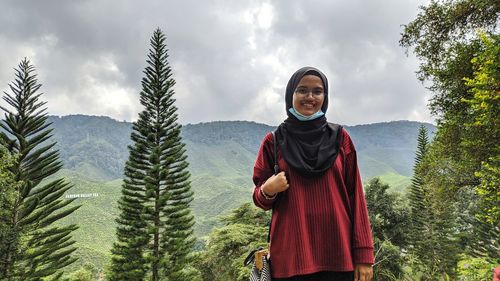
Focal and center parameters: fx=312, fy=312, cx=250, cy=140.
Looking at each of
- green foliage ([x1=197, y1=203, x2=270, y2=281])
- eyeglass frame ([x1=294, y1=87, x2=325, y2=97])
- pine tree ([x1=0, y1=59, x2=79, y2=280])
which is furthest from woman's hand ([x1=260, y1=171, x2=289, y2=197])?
pine tree ([x1=0, y1=59, x2=79, y2=280])

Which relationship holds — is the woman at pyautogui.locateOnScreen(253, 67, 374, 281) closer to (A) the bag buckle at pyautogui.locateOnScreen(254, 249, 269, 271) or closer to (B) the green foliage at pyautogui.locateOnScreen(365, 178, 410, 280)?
(A) the bag buckle at pyautogui.locateOnScreen(254, 249, 269, 271)

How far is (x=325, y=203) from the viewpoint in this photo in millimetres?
1394

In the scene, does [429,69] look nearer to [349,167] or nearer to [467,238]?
[349,167]

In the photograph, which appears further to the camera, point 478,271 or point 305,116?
point 478,271

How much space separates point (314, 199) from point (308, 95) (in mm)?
478

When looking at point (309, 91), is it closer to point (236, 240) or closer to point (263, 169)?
point (263, 169)

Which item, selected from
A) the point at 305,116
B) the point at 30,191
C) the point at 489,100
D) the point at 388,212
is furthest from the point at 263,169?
the point at 388,212

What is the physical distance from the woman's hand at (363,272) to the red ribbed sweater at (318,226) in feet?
0.08

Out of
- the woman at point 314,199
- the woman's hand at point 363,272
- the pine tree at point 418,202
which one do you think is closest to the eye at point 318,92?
the woman at point 314,199

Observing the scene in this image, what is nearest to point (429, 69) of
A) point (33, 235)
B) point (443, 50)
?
point (443, 50)

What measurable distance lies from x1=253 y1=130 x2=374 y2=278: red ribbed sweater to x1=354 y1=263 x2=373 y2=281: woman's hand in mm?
23

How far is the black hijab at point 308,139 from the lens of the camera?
137 cm

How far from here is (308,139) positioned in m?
1.45

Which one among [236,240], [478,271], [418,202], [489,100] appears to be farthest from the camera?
A: [418,202]
